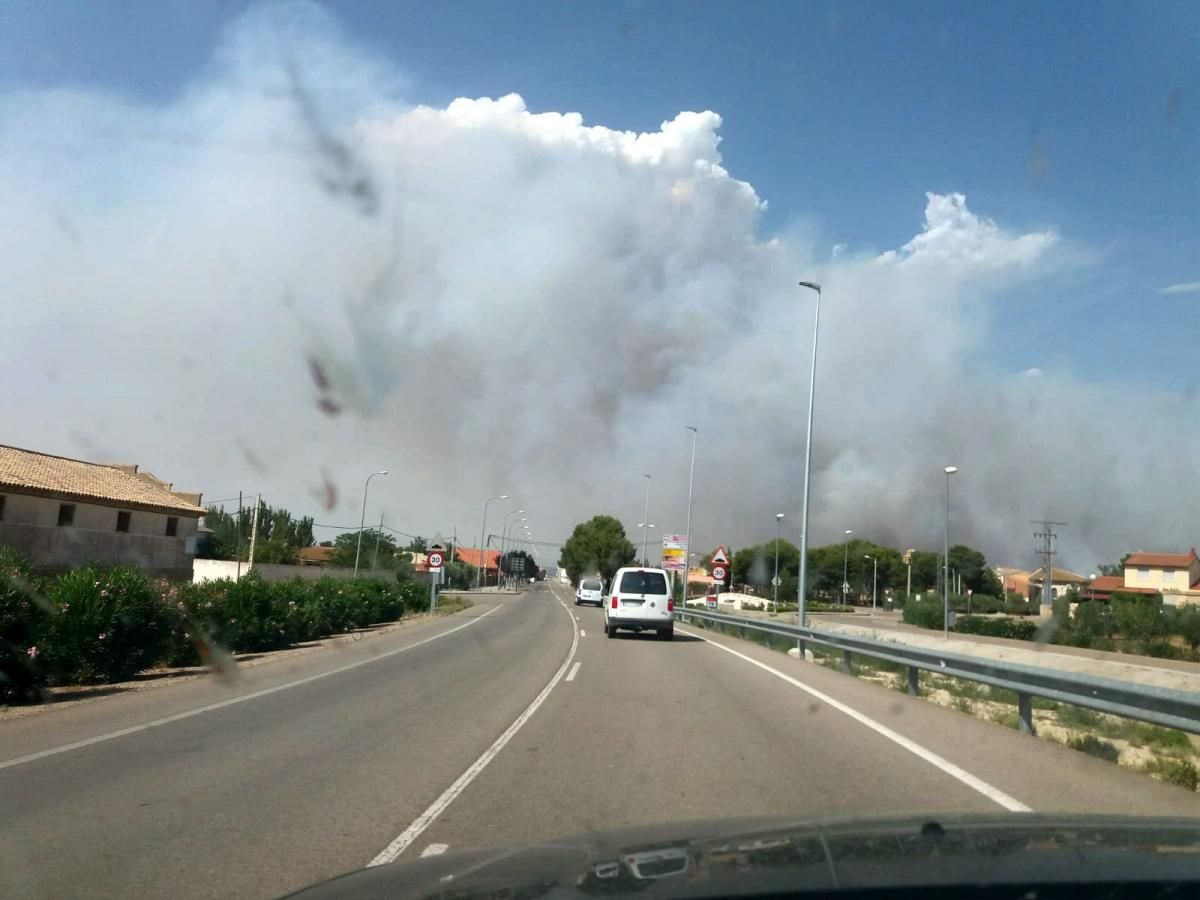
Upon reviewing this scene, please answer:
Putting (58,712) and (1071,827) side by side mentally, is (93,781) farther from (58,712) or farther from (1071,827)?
(1071,827)

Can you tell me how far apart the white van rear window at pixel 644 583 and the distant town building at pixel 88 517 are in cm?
1981

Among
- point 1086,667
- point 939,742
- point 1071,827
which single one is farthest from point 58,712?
point 1086,667

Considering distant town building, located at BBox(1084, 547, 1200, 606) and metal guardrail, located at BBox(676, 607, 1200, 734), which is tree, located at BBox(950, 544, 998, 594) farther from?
metal guardrail, located at BBox(676, 607, 1200, 734)

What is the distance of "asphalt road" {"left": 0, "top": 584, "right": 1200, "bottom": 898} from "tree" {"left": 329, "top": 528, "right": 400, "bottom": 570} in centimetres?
5110

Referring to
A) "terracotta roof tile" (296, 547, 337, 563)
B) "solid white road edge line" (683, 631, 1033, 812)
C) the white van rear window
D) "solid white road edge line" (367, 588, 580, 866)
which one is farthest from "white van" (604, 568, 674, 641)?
"terracotta roof tile" (296, 547, 337, 563)

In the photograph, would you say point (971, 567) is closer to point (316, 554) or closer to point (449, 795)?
point (316, 554)

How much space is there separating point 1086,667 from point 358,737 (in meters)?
32.5

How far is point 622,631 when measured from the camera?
33.3 metres

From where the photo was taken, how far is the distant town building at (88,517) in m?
39.5

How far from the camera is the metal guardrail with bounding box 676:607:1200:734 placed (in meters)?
8.94

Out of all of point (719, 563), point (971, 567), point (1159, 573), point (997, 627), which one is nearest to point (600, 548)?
point (971, 567)

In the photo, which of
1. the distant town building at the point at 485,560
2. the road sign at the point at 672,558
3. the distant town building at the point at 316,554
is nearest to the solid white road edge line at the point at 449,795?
the road sign at the point at 672,558

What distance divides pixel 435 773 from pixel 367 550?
2476 inches

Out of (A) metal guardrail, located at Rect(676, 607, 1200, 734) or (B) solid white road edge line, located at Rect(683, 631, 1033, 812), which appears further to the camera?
(A) metal guardrail, located at Rect(676, 607, 1200, 734)
